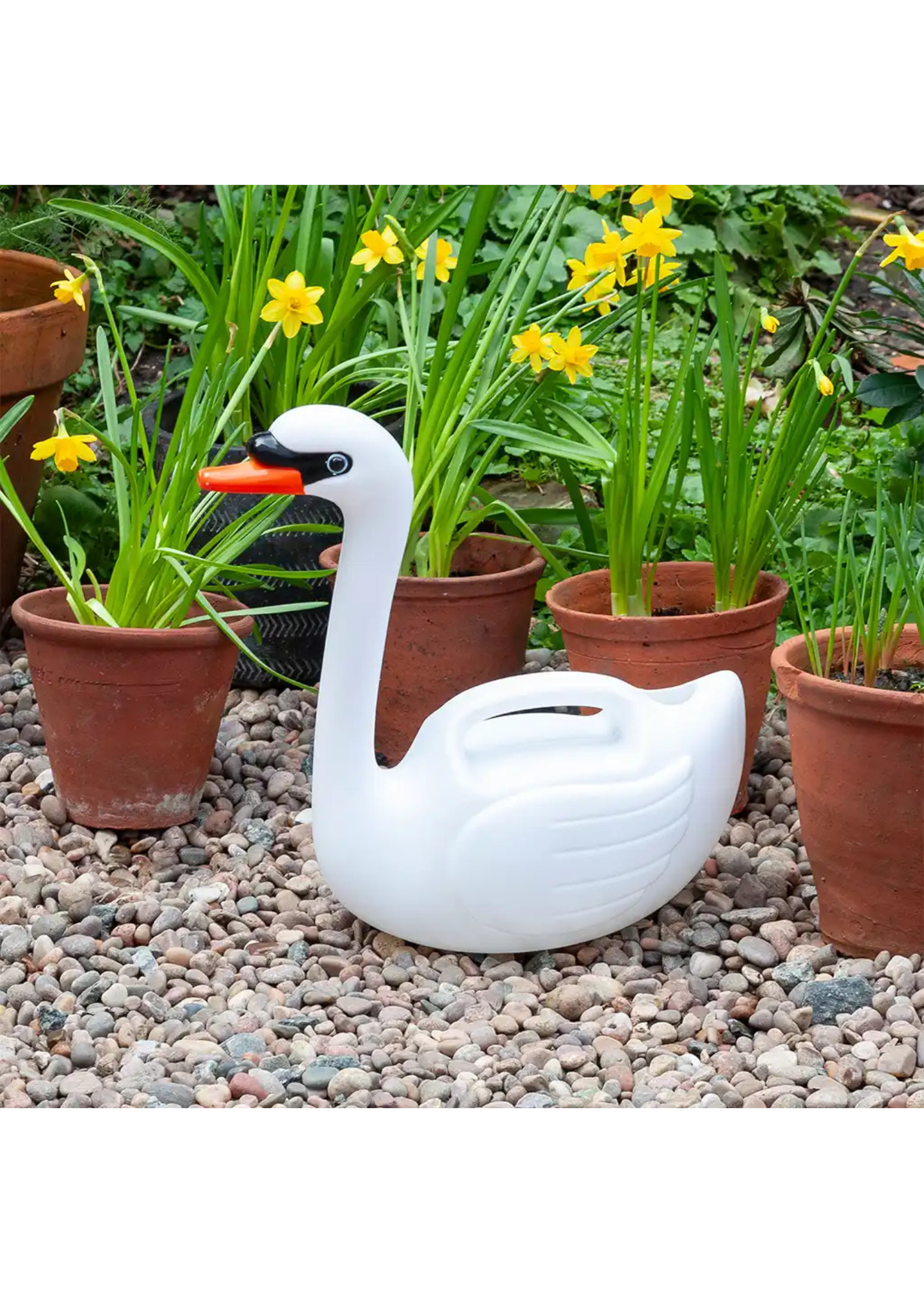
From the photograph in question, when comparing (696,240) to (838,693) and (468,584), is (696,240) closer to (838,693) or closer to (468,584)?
(468,584)

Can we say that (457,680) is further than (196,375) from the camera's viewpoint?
Yes

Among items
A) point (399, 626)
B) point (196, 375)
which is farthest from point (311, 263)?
point (399, 626)

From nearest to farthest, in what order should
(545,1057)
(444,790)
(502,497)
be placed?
(545,1057), (444,790), (502,497)

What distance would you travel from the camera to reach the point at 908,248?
1.99m

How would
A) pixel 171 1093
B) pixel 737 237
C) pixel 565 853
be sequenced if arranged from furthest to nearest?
1. pixel 737 237
2. pixel 565 853
3. pixel 171 1093

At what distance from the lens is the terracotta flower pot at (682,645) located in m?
2.31

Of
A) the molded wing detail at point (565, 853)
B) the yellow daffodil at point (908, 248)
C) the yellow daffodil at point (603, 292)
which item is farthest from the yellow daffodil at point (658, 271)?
the molded wing detail at point (565, 853)

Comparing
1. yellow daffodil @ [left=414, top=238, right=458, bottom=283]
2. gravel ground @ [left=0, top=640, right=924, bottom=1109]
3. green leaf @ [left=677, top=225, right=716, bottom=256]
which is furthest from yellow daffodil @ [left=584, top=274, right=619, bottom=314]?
green leaf @ [left=677, top=225, right=716, bottom=256]

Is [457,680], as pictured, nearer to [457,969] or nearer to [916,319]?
[457,969]

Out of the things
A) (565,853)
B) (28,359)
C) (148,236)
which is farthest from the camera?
(28,359)

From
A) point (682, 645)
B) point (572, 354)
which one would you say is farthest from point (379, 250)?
point (682, 645)

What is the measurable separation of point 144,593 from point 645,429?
0.87 metres

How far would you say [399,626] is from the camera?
2.58 meters

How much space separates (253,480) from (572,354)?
0.76 meters
